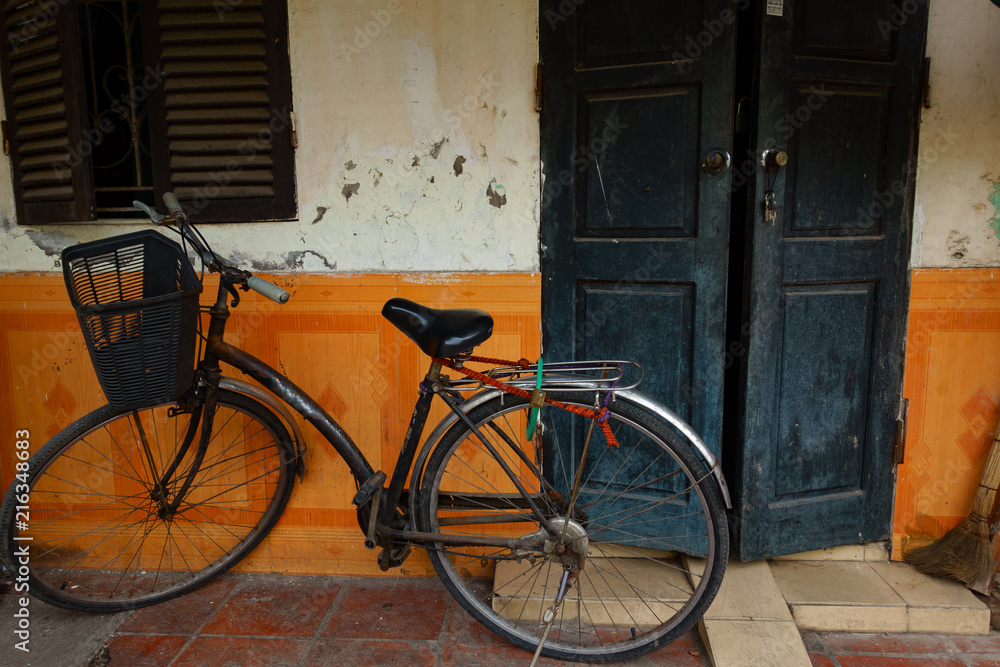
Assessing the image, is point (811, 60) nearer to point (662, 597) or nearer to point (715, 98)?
point (715, 98)

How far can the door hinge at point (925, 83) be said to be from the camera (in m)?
2.54

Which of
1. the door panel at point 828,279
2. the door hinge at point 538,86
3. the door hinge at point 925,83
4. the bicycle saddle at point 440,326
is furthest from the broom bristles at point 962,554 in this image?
the door hinge at point 538,86

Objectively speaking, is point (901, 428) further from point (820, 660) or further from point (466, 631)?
point (466, 631)

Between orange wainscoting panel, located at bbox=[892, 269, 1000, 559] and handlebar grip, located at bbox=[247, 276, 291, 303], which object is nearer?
handlebar grip, located at bbox=[247, 276, 291, 303]

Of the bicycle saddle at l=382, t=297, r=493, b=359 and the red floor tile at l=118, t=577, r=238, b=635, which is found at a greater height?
the bicycle saddle at l=382, t=297, r=493, b=359

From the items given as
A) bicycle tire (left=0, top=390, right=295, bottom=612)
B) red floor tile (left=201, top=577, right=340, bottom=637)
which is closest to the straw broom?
red floor tile (left=201, top=577, right=340, bottom=637)

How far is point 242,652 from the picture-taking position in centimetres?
233

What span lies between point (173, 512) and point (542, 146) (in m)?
2.07

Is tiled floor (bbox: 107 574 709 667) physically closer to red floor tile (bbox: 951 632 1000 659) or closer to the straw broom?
red floor tile (bbox: 951 632 1000 659)

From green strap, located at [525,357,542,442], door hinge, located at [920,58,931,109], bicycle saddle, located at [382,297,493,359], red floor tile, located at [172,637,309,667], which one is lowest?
red floor tile, located at [172,637,309,667]

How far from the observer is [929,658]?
227 centimetres

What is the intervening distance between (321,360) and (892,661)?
8.02 ft

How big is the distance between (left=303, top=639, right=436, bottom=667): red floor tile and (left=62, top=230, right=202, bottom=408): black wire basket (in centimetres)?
106

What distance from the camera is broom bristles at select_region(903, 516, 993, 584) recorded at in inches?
98.2
